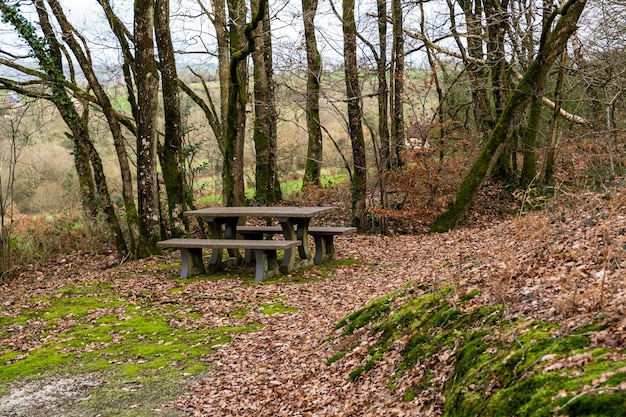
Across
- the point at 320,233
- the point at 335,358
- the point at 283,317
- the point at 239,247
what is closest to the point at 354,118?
the point at 320,233

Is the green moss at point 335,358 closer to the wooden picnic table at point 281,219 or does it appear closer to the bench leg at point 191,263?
the wooden picnic table at point 281,219

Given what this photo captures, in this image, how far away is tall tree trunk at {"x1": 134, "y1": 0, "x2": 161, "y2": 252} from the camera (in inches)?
434

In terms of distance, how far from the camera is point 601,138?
13.0 metres

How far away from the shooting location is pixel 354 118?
522 inches

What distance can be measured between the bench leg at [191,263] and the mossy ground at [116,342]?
346mm

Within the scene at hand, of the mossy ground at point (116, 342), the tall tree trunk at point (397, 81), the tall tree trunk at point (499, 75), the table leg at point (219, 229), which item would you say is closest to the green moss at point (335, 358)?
the mossy ground at point (116, 342)

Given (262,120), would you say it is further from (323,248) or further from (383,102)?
(323,248)

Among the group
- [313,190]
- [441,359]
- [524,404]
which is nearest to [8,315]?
[441,359]

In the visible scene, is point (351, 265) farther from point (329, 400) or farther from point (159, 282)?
point (329, 400)

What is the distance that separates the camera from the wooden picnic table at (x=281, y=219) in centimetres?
943

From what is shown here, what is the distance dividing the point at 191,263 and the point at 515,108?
6.90 meters

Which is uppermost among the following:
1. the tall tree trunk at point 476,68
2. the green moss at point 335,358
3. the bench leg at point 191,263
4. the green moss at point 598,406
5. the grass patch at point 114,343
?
the tall tree trunk at point 476,68

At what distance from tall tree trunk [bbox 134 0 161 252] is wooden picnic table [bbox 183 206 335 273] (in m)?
1.51

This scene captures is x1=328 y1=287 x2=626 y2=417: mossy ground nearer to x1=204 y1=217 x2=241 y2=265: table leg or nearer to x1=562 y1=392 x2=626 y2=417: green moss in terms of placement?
x1=562 y1=392 x2=626 y2=417: green moss
